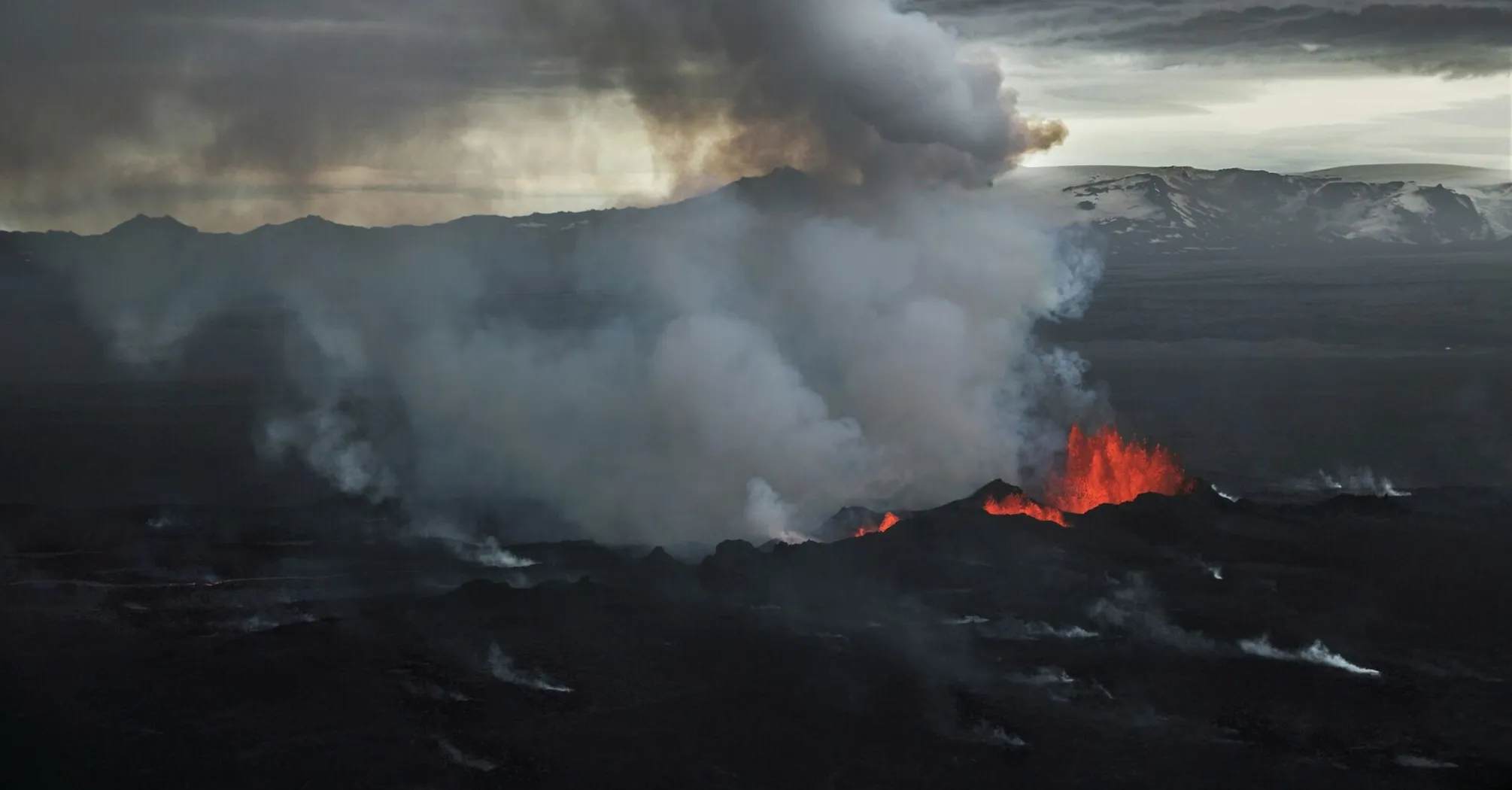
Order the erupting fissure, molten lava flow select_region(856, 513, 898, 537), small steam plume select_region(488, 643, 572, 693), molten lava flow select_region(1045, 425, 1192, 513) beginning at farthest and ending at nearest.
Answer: molten lava flow select_region(1045, 425, 1192, 513), the erupting fissure, molten lava flow select_region(856, 513, 898, 537), small steam plume select_region(488, 643, 572, 693)

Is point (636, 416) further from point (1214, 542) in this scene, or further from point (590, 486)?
point (1214, 542)

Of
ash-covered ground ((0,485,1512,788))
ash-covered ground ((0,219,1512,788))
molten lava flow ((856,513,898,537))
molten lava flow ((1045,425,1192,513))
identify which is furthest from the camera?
molten lava flow ((1045,425,1192,513))

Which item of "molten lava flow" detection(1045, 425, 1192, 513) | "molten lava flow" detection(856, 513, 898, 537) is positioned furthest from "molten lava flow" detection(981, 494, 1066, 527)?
"molten lava flow" detection(856, 513, 898, 537)

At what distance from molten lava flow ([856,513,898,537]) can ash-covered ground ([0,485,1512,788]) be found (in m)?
1.42

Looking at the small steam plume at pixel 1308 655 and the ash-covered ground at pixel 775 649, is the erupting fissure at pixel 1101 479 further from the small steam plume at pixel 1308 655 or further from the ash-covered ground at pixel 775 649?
the small steam plume at pixel 1308 655

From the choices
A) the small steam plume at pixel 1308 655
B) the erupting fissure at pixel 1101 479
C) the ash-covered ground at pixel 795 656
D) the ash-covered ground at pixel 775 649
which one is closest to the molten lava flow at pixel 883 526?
the ash-covered ground at pixel 775 649

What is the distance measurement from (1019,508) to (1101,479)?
12019mm

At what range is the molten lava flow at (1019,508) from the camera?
8194 centimetres

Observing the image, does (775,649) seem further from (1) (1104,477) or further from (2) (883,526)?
(1) (1104,477)

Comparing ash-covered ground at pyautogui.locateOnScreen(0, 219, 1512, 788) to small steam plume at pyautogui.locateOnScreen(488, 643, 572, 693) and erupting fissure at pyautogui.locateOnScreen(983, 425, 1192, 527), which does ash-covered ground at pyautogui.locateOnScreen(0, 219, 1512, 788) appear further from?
erupting fissure at pyautogui.locateOnScreen(983, 425, 1192, 527)

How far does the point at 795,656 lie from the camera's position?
198 feet

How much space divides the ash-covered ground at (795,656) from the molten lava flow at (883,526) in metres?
1.42

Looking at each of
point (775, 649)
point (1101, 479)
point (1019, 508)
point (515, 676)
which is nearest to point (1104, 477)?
point (1101, 479)

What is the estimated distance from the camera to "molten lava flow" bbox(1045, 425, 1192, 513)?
89875 millimetres
